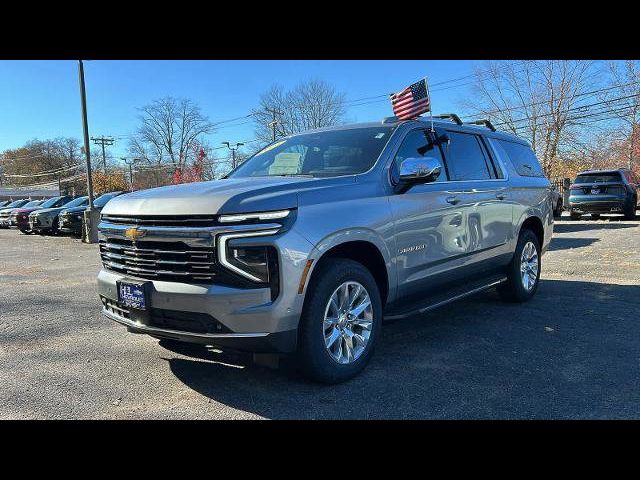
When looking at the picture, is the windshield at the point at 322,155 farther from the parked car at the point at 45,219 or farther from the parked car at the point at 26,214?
the parked car at the point at 26,214

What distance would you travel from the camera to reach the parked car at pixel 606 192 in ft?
54.7

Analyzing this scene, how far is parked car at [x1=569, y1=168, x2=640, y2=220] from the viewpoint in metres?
16.7

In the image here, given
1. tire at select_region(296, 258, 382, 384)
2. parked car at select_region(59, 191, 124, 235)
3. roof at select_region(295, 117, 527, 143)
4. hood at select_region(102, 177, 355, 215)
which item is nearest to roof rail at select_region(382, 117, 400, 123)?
roof at select_region(295, 117, 527, 143)

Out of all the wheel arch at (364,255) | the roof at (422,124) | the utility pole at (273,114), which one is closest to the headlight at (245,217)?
the wheel arch at (364,255)

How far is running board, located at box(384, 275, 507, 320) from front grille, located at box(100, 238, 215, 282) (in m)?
1.60

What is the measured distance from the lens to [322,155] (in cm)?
443

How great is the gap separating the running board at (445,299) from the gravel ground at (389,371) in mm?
381

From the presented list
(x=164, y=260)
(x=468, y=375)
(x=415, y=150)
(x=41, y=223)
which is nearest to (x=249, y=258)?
(x=164, y=260)

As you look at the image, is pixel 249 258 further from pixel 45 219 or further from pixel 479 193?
pixel 45 219

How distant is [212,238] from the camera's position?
3053mm

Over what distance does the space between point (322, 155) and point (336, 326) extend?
1.69 metres
